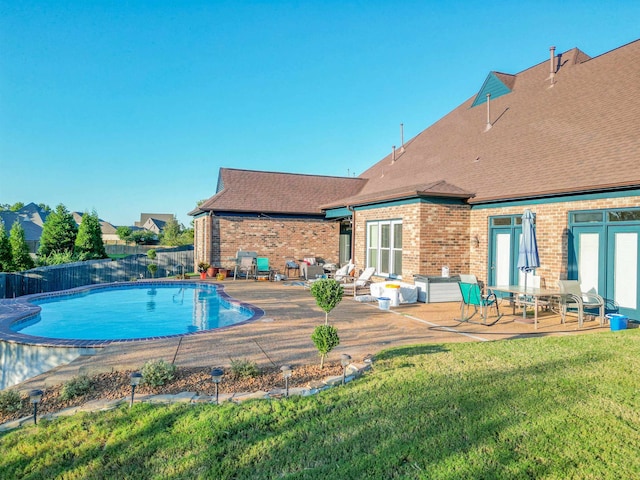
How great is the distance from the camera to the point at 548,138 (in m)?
12.3

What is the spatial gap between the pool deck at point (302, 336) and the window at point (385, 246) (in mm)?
2616

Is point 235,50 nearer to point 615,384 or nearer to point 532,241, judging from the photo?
point 532,241

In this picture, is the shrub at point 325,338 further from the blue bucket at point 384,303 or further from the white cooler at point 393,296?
the white cooler at point 393,296

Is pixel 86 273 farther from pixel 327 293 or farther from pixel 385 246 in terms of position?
pixel 327 293

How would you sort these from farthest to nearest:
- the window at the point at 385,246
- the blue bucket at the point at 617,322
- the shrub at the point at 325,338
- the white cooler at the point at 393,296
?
the window at the point at 385,246 → the white cooler at the point at 393,296 → the blue bucket at the point at 617,322 → the shrub at the point at 325,338

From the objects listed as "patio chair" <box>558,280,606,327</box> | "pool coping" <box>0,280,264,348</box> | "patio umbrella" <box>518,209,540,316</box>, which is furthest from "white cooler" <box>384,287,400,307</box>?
"patio chair" <box>558,280,606,327</box>

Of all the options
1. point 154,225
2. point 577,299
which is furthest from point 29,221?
point 577,299

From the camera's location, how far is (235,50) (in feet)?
57.1

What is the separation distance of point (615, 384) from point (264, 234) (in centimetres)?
1641

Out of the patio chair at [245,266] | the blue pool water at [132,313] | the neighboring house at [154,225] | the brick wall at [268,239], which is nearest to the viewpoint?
the blue pool water at [132,313]

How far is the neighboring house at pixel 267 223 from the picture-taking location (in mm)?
19203

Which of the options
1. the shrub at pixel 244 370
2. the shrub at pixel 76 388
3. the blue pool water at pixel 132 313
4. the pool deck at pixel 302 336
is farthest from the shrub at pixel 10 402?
the blue pool water at pixel 132 313

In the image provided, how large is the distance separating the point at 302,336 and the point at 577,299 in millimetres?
6117

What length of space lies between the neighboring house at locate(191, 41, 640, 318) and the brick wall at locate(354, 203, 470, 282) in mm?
33
